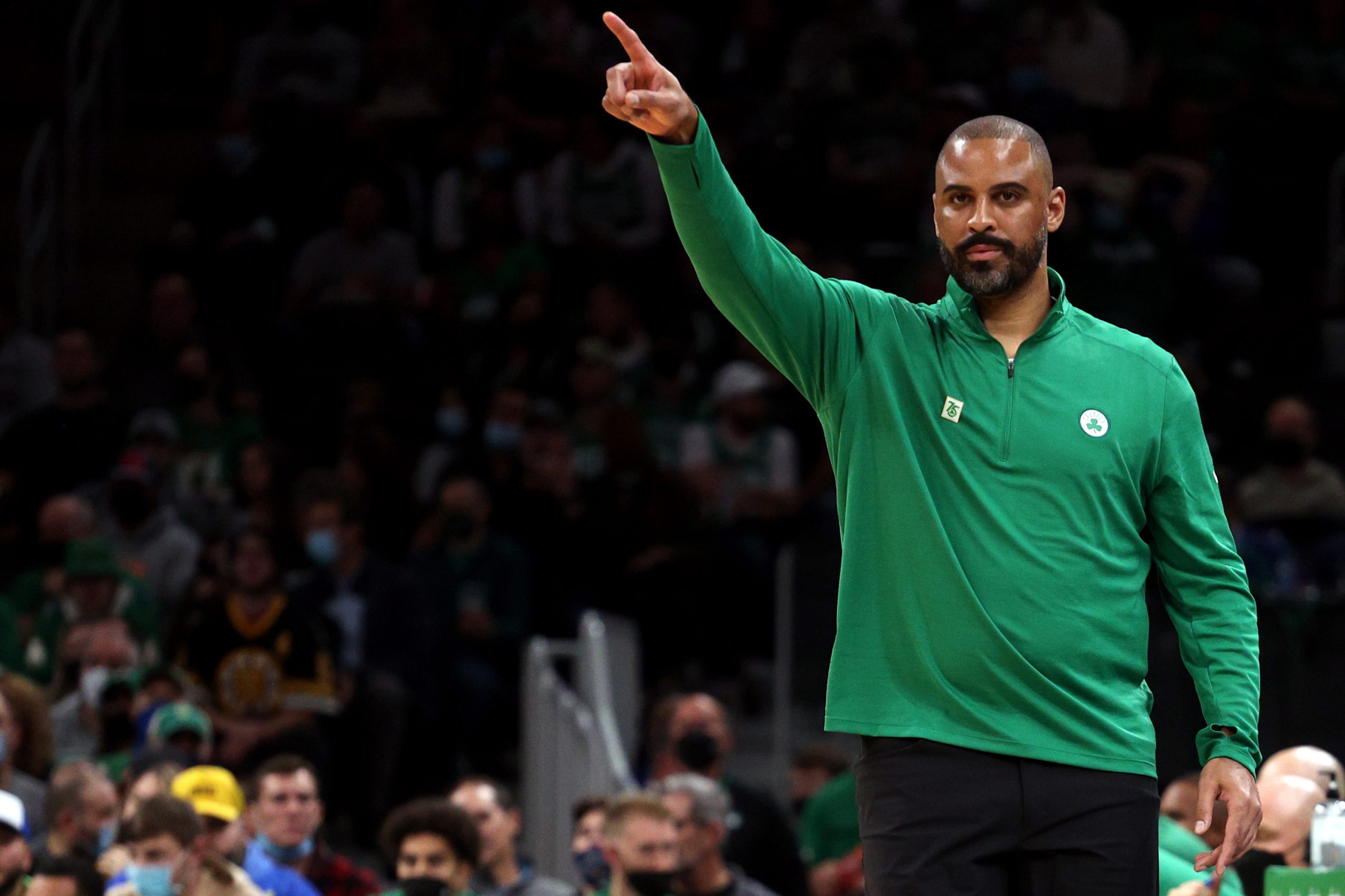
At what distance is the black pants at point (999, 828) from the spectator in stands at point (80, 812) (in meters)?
4.83

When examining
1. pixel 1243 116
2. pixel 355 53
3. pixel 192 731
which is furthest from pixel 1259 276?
pixel 192 731

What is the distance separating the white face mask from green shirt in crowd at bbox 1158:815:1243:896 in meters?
4.77

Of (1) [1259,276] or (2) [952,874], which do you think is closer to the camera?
(2) [952,874]

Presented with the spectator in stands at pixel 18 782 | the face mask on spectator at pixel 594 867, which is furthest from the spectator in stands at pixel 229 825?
the face mask on spectator at pixel 594 867

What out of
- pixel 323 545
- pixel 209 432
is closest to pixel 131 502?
pixel 323 545

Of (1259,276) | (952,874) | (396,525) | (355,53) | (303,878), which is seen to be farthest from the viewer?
(355,53)

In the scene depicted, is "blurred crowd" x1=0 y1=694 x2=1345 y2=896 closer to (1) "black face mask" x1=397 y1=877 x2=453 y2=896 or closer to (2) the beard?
(1) "black face mask" x1=397 y1=877 x2=453 y2=896

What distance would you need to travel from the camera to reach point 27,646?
9516 mm

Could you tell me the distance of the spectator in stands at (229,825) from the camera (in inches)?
267

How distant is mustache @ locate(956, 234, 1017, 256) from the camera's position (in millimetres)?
2998

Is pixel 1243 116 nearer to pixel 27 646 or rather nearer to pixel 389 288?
pixel 389 288

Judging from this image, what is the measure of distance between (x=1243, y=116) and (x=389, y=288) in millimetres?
5180

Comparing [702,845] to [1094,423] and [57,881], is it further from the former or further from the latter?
[1094,423]

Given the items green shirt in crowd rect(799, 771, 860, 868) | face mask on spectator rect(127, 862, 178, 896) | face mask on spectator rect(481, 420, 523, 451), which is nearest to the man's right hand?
face mask on spectator rect(127, 862, 178, 896)
